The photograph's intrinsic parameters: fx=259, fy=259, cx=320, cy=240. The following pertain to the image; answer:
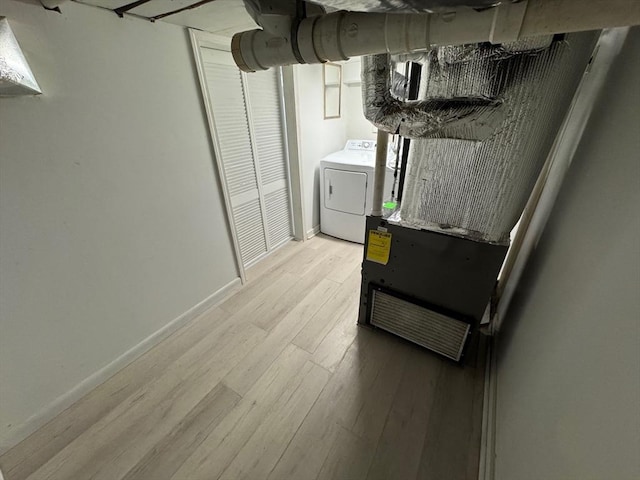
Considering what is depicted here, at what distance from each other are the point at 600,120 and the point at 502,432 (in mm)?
1293

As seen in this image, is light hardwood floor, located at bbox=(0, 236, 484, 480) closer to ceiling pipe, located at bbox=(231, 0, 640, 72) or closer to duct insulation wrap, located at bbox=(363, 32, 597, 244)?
duct insulation wrap, located at bbox=(363, 32, 597, 244)

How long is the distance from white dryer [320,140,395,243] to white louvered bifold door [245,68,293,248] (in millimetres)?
448

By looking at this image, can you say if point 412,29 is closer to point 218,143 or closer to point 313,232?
point 218,143

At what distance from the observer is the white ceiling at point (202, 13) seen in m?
1.13

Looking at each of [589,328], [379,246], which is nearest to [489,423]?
[589,328]

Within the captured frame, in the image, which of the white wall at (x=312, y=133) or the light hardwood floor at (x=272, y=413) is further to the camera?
the white wall at (x=312, y=133)

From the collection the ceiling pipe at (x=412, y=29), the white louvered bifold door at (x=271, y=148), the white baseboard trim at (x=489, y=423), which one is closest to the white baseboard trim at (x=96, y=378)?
the white louvered bifold door at (x=271, y=148)

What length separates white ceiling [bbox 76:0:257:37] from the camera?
113cm

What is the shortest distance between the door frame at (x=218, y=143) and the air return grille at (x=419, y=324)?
4.08 ft

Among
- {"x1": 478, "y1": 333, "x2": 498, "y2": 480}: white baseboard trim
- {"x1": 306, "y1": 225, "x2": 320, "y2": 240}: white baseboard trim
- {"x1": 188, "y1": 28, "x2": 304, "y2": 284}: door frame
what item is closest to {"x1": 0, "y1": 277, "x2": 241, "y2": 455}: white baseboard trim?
{"x1": 188, "y1": 28, "x2": 304, "y2": 284}: door frame

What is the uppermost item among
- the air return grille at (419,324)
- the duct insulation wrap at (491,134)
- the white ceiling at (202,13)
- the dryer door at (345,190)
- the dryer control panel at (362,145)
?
the white ceiling at (202,13)

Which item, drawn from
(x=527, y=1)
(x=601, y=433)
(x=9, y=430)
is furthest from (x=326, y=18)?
(x=9, y=430)

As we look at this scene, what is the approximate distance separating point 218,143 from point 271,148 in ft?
2.29

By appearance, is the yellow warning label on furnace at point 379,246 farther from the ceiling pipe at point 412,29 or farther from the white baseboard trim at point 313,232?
the white baseboard trim at point 313,232
